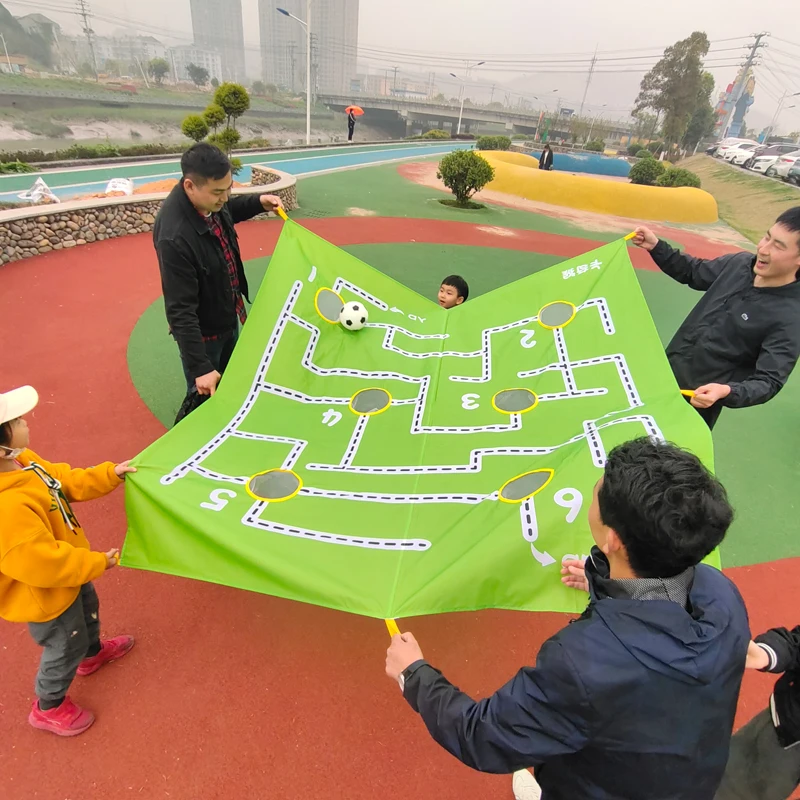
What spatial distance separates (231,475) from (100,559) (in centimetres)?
58

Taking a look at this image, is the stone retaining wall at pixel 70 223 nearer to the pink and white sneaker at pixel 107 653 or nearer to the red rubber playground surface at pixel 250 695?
the red rubber playground surface at pixel 250 695

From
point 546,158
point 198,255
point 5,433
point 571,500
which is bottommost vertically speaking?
point 546,158

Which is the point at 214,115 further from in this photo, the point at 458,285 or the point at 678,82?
the point at 678,82

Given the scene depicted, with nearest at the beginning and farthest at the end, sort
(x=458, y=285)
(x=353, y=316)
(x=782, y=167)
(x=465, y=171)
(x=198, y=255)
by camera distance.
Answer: (x=198, y=255)
(x=353, y=316)
(x=458, y=285)
(x=465, y=171)
(x=782, y=167)

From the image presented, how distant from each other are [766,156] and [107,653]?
3467cm

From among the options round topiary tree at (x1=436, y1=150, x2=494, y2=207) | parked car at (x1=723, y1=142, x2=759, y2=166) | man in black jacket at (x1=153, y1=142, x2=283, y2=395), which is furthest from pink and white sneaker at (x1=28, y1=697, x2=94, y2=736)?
parked car at (x1=723, y1=142, x2=759, y2=166)

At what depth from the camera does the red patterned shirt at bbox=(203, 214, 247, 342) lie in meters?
2.92

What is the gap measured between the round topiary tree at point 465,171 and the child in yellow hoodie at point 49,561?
42.3 ft

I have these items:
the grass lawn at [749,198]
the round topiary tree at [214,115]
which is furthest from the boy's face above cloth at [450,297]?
the grass lawn at [749,198]

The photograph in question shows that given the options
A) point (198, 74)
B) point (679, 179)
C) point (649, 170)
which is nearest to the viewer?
point (679, 179)

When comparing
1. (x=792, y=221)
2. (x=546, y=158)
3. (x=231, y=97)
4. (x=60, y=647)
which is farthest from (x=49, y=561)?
(x=546, y=158)

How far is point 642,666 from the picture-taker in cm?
100

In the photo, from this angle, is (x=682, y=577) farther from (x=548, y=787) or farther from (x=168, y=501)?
A: (x=168, y=501)

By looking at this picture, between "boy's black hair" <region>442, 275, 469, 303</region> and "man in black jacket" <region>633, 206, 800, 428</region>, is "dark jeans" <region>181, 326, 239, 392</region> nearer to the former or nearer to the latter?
"boy's black hair" <region>442, 275, 469, 303</region>
